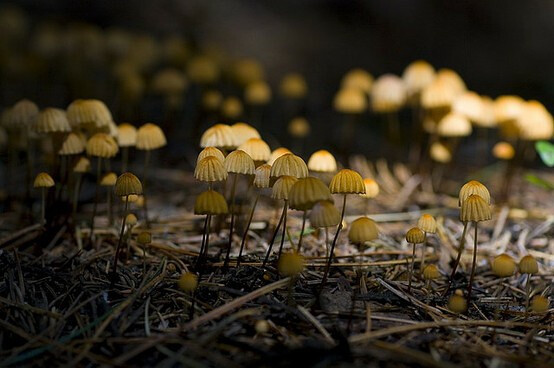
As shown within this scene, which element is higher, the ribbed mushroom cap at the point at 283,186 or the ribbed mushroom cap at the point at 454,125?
the ribbed mushroom cap at the point at 454,125

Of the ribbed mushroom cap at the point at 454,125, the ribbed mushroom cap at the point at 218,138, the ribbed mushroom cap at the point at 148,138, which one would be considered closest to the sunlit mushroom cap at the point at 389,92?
the ribbed mushroom cap at the point at 454,125

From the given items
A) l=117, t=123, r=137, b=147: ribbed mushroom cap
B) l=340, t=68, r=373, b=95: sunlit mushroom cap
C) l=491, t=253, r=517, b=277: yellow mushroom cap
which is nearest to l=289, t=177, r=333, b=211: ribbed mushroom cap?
l=491, t=253, r=517, b=277: yellow mushroom cap

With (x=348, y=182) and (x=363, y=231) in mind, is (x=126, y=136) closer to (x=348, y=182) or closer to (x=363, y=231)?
(x=348, y=182)

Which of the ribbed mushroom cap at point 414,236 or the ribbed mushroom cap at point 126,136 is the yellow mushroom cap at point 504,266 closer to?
Answer: the ribbed mushroom cap at point 414,236

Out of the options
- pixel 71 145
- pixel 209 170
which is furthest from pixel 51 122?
pixel 209 170

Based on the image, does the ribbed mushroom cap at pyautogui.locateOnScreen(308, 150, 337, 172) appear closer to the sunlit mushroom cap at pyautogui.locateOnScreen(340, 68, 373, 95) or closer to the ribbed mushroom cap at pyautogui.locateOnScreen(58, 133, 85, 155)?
the ribbed mushroom cap at pyautogui.locateOnScreen(58, 133, 85, 155)
